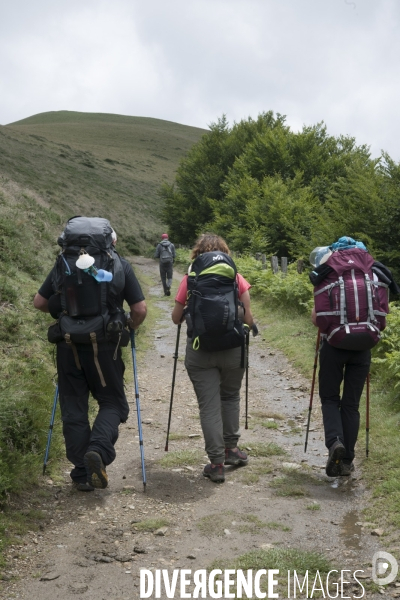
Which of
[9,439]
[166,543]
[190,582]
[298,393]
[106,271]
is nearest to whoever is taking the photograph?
[190,582]

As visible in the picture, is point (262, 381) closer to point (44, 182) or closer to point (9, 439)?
point (9, 439)

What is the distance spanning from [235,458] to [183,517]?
1.38 meters

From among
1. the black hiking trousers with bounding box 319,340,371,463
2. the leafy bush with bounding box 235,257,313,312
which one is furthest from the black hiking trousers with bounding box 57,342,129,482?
the leafy bush with bounding box 235,257,313,312

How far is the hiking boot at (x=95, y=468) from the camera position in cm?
541

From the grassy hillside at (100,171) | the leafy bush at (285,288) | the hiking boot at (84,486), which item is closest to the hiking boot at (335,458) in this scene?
the hiking boot at (84,486)

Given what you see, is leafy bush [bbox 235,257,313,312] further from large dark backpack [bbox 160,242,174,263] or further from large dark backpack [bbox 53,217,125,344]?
large dark backpack [bbox 53,217,125,344]

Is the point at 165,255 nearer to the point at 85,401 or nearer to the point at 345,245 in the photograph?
the point at 345,245

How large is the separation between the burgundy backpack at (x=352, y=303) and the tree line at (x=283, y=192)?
9.09 meters

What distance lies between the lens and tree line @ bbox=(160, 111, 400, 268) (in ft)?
51.9

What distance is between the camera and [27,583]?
4289mm

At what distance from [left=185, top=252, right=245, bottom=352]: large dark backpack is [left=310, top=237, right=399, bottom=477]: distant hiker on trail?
772 millimetres

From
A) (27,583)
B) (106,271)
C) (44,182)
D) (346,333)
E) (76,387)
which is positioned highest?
(44,182)

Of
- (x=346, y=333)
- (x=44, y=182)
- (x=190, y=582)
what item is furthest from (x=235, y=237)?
(x=190, y=582)

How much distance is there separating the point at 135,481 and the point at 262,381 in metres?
4.81
